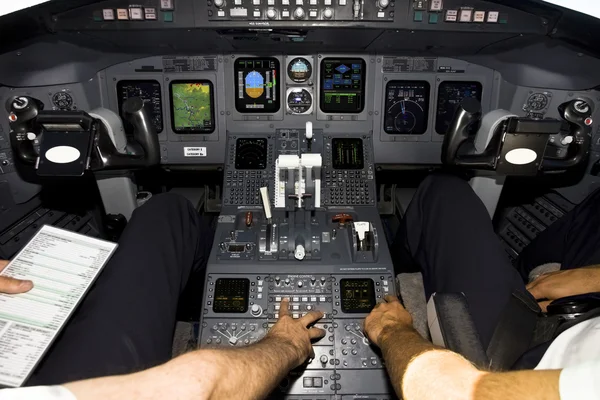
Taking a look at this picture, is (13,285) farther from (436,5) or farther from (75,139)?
(436,5)

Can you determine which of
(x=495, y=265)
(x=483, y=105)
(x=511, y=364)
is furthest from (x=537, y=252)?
(x=511, y=364)

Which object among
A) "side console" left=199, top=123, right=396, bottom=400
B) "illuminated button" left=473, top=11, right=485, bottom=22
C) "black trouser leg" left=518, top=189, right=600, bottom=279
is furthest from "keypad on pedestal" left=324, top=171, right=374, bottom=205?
"illuminated button" left=473, top=11, right=485, bottom=22

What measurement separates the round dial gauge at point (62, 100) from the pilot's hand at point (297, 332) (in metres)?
1.63

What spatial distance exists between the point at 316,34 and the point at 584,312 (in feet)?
5.71

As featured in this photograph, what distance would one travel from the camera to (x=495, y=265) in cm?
197

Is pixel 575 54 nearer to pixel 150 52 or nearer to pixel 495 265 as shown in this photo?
pixel 495 265

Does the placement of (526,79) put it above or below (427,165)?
above

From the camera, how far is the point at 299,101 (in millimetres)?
2980

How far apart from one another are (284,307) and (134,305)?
0.60 meters

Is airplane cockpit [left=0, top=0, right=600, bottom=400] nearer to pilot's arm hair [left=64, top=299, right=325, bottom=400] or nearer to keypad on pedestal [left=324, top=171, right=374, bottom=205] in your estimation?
keypad on pedestal [left=324, top=171, right=374, bottom=205]

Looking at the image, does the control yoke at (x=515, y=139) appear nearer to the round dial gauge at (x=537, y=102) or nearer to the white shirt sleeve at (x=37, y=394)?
the round dial gauge at (x=537, y=102)

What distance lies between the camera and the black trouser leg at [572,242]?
220 cm

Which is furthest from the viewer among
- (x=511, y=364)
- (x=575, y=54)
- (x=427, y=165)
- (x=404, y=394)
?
(x=427, y=165)

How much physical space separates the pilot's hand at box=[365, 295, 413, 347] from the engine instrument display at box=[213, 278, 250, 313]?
52 cm
